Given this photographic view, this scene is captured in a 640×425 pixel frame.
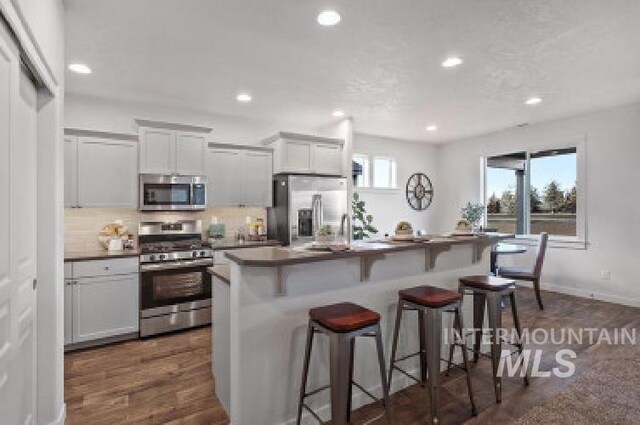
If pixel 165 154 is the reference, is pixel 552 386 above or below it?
below

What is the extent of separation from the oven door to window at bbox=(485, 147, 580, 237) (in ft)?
17.7

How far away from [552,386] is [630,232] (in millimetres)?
3389

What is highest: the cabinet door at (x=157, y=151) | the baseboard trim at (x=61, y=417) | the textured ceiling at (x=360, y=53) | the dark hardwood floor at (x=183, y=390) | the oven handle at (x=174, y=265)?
the textured ceiling at (x=360, y=53)

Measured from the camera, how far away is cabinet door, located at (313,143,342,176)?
500 centimetres

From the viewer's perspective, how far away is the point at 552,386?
2598 millimetres

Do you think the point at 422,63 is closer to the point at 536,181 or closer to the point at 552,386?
the point at 552,386

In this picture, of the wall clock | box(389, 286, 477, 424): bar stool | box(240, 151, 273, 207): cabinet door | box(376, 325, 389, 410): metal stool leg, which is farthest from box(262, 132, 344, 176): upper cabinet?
box(376, 325, 389, 410): metal stool leg

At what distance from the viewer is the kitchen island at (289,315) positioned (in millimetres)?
1965

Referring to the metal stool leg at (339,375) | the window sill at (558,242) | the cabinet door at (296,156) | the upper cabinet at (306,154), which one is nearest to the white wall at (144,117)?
the upper cabinet at (306,154)

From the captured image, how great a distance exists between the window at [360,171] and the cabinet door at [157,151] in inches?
129

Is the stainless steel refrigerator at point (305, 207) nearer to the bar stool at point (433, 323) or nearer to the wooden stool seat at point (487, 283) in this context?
the wooden stool seat at point (487, 283)

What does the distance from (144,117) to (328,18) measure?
3123 mm

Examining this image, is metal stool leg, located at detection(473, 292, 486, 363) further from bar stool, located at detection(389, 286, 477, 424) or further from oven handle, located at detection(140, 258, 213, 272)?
oven handle, located at detection(140, 258, 213, 272)

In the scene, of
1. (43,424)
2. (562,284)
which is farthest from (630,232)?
(43,424)
